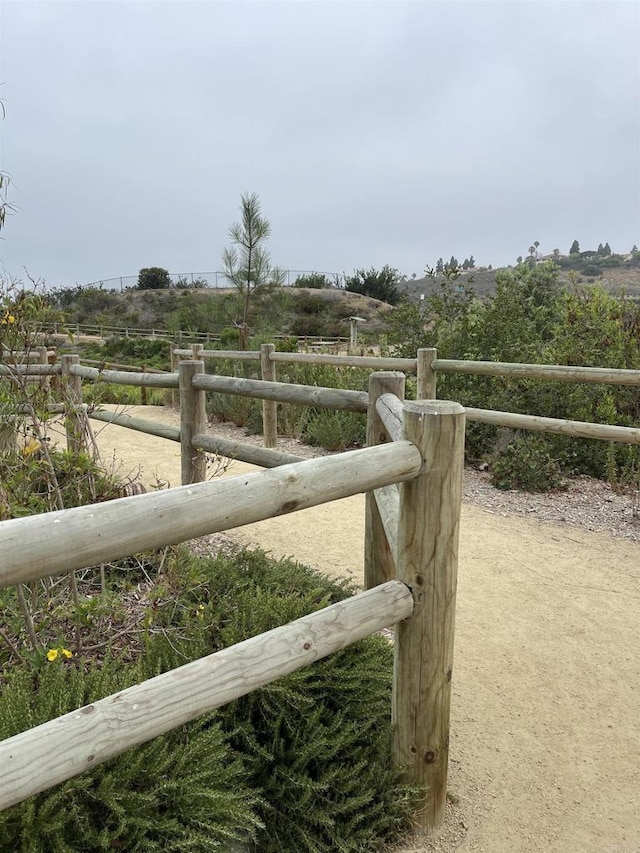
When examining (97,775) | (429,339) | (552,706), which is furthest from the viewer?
(429,339)

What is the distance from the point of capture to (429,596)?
167 centimetres

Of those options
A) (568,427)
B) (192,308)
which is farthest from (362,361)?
(192,308)

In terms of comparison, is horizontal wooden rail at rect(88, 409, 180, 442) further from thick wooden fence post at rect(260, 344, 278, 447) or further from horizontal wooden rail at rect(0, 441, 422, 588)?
thick wooden fence post at rect(260, 344, 278, 447)

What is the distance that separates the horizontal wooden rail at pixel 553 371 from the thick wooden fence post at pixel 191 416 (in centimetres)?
234

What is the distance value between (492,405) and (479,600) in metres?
2.92

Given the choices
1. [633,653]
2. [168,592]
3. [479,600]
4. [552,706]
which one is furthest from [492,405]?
[168,592]

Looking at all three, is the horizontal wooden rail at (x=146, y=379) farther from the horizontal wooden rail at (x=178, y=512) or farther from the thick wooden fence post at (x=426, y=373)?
the horizontal wooden rail at (x=178, y=512)

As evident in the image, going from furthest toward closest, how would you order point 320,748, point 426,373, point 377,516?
point 426,373 < point 377,516 < point 320,748

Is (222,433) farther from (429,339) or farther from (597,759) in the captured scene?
(597,759)

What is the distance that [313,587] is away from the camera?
278cm

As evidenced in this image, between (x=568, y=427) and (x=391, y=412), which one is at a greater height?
(x=391, y=412)

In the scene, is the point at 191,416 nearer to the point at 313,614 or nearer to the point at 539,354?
the point at 313,614

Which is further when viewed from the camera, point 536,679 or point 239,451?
point 239,451

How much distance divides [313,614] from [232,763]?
1.72 feet
